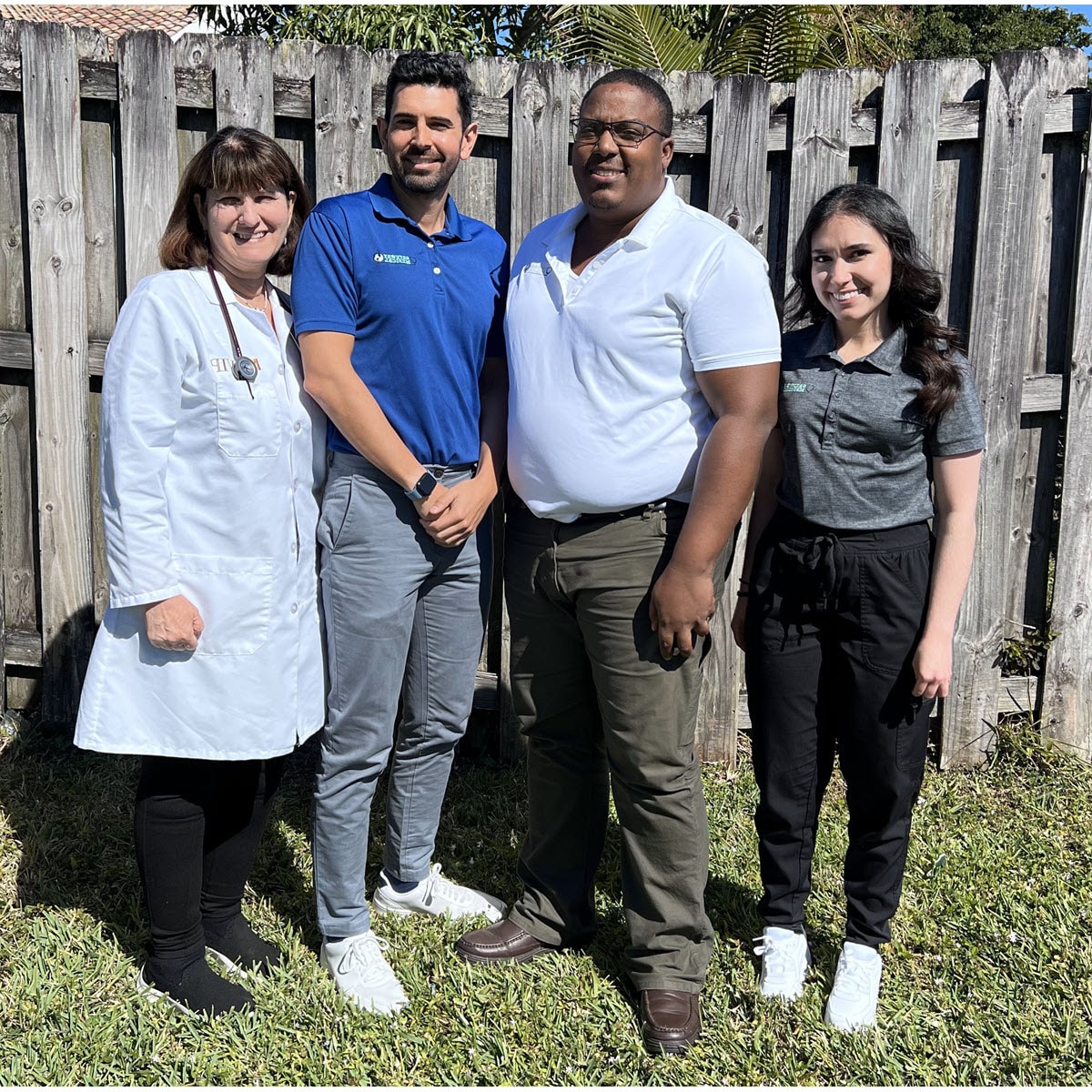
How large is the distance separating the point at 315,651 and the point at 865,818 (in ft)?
→ 4.77

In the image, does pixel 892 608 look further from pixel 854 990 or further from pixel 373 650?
pixel 373 650

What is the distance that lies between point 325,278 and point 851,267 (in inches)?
49.2

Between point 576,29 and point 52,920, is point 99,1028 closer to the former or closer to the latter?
point 52,920

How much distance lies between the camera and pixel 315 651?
104 inches

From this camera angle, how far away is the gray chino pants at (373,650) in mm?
2615

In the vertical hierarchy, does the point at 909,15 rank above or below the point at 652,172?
above

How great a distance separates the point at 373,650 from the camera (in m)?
2.65

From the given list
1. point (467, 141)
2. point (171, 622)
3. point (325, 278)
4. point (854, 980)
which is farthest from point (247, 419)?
point (854, 980)

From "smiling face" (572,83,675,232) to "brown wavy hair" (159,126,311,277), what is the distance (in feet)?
2.38

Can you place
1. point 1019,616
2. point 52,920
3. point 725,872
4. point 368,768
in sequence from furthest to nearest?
point 1019,616, point 725,872, point 52,920, point 368,768

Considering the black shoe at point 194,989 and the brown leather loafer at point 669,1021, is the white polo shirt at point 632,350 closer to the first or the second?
the brown leather loafer at point 669,1021

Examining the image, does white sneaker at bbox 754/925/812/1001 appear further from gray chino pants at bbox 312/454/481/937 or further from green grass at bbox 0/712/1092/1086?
gray chino pants at bbox 312/454/481/937

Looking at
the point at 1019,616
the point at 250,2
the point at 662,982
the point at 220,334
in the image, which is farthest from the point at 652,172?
the point at 250,2

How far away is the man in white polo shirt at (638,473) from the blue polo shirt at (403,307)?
0.14 meters
